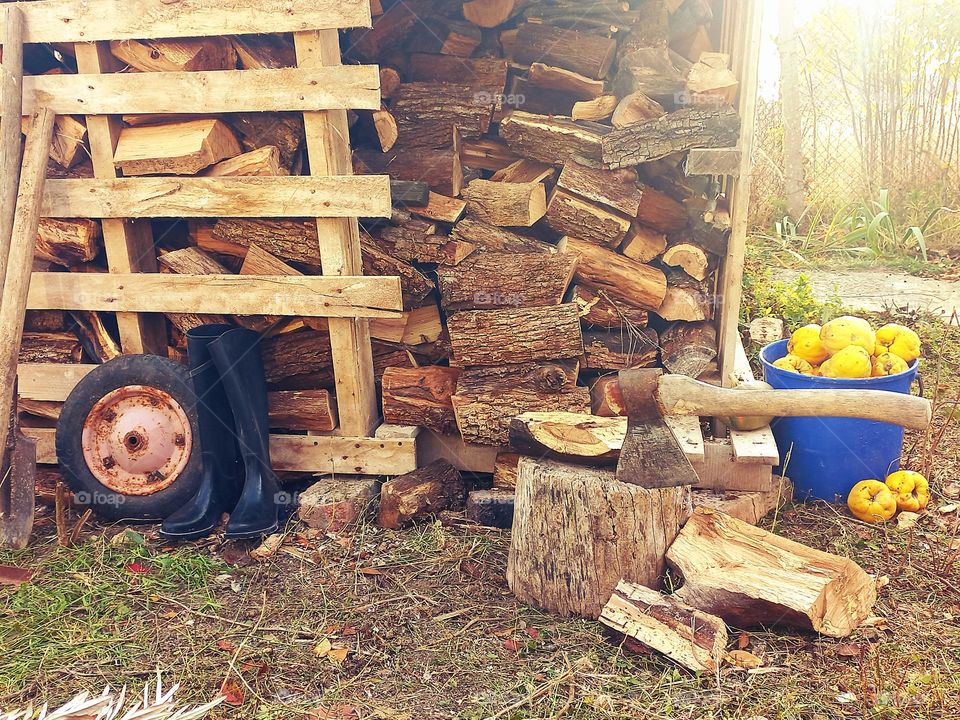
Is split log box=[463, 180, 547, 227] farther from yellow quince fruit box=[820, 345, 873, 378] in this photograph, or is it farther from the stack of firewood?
yellow quince fruit box=[820, 345, 873, 378]

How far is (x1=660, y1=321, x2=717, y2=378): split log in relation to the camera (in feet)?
12.8

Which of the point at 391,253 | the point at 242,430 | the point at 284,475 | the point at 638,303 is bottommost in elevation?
the point at 284,475

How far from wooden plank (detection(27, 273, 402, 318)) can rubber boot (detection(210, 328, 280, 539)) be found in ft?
0.65

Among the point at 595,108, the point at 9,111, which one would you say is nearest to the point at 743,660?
the point at 595,108

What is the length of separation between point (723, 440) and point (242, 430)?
2251mm

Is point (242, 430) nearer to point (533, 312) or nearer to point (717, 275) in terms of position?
point (533, 312)

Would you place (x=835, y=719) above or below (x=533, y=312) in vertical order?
below

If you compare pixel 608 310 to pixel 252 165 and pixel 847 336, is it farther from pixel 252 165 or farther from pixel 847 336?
pixel 252 165

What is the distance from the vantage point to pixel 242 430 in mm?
3762

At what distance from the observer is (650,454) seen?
292cm

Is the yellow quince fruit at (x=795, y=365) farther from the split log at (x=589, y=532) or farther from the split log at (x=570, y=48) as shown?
the split log at (x=570, y=48)

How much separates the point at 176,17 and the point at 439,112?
4.12 feet

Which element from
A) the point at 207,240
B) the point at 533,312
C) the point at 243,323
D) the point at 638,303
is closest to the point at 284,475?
the point at 243,323

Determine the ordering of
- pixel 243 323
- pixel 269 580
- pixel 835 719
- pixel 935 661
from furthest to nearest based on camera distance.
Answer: pixel 243 323, pixel 269 580, pixel 935 661, pixel 835 719
